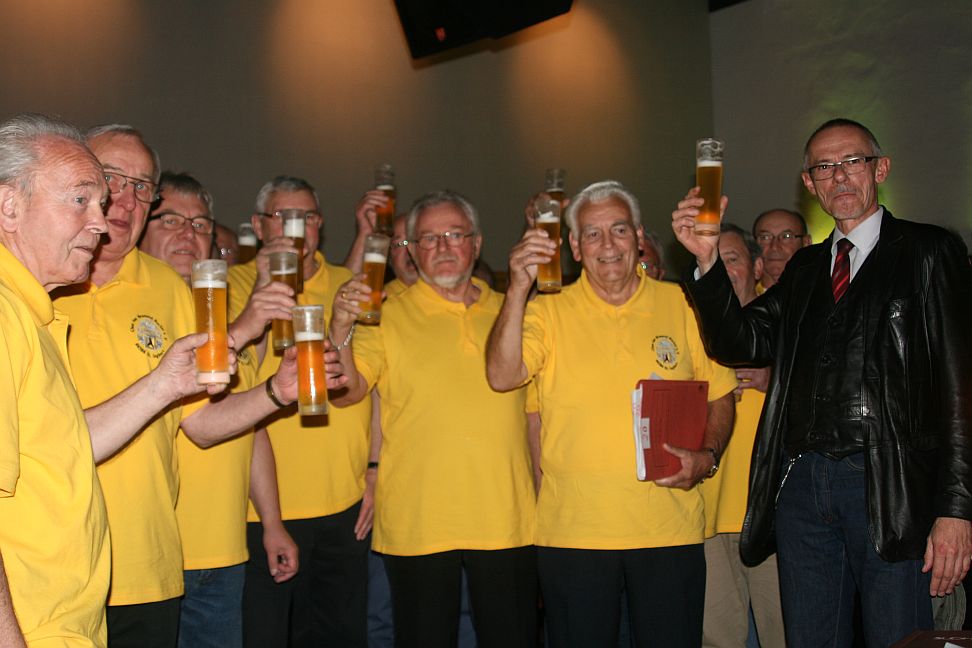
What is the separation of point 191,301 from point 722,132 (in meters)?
7.92

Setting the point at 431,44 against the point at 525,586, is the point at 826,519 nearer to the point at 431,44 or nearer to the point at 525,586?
the point at 525,586

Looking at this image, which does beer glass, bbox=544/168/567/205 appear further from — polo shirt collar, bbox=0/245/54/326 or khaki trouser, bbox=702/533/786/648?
polo shirt collar, bbox=0/245/54/326

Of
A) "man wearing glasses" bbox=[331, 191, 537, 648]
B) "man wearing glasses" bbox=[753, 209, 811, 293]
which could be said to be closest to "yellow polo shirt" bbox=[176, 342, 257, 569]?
"man wearing glasses" bbox=[331, 191, 537, 648]

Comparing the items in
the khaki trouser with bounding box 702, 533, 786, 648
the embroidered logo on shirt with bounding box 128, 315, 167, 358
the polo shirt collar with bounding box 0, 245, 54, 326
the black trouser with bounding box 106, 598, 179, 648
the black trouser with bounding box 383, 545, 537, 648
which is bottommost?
the khaki trouser with bounding box 702, 533, 786, 648

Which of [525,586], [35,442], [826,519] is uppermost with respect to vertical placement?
[35,442]

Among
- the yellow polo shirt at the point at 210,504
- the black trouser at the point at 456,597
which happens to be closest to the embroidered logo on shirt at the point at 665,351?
the black trouser at the point at 456,597

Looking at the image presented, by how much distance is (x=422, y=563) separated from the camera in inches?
117

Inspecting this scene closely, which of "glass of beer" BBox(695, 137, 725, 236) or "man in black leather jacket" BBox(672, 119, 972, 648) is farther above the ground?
"glass of beer" BBox(695, 137, 725, 236)

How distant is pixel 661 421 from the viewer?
290 centimetres

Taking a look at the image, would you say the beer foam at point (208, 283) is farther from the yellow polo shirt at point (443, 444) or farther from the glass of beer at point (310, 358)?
the yellow polo shirt at point (443, 444)

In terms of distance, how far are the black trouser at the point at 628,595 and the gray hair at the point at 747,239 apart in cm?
156

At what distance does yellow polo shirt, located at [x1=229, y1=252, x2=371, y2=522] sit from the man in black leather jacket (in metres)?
1.36

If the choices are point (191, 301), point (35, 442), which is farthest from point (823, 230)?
point (35, 442)

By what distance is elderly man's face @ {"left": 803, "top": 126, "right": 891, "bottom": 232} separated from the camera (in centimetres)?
271
